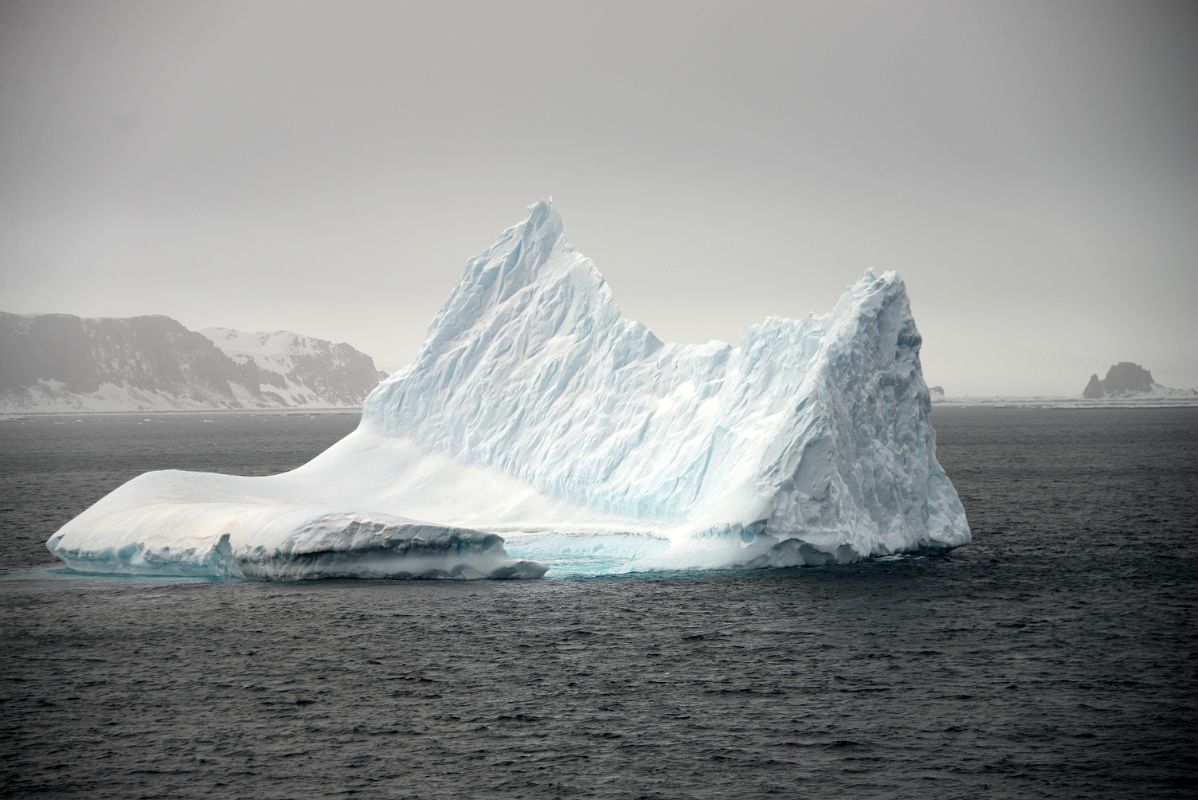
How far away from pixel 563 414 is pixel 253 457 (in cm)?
6271

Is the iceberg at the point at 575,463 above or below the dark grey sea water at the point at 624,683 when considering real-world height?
above

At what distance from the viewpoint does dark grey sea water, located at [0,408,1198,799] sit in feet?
81.8

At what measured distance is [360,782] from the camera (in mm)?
24594

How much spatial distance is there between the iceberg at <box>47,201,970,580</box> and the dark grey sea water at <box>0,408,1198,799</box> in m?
1.39

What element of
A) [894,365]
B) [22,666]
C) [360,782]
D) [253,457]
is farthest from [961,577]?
[253,457]

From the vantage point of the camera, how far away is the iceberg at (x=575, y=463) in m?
44.2

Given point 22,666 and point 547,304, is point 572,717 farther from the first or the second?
point 547,304

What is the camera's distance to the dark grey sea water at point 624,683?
24922 millimetres

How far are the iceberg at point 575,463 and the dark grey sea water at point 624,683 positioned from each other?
139 centimetres

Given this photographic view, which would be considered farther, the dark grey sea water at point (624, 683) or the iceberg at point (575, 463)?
the iceberg at point (575, 463)

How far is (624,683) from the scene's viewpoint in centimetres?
3114

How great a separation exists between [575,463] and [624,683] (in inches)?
953

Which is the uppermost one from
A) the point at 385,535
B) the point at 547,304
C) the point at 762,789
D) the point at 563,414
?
the point at 547,304

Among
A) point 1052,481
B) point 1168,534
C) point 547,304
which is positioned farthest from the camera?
point 1052,481
